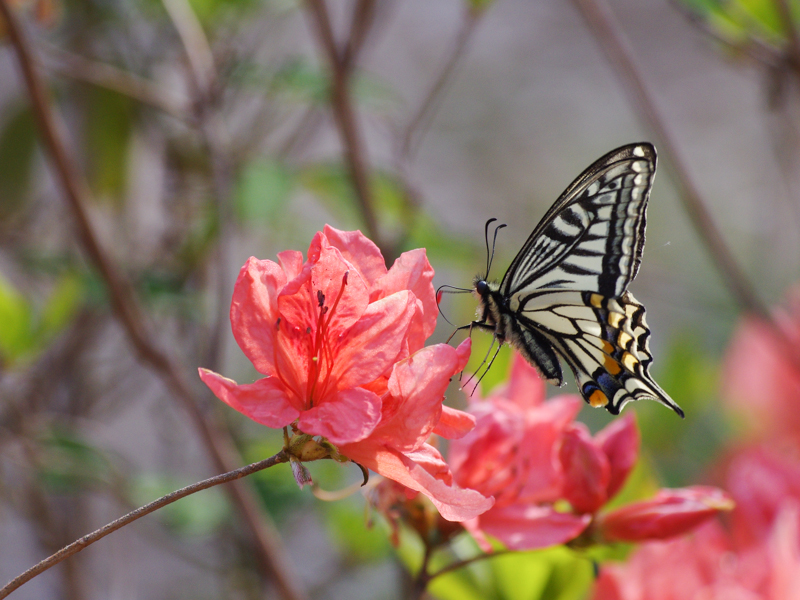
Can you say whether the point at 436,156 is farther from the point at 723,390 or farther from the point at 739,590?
the point at 739,590

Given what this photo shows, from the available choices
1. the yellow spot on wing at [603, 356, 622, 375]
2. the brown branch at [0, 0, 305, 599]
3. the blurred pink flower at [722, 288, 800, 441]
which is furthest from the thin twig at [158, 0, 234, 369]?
the blurred pink flower at [722, 288, 800, 441]

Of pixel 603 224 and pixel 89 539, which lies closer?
pixel 89 539

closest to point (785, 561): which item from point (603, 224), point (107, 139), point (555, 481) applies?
point (555, 481)

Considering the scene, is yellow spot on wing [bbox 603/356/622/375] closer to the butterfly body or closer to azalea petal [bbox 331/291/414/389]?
the butterfly body

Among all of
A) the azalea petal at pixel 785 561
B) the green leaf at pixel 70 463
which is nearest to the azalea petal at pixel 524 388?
the azalea petal at pixel 785 561

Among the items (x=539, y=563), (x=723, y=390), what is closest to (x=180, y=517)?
(x=539, y=563)

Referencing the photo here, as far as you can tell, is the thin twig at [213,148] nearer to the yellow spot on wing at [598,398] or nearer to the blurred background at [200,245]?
the blurred background at [200,245]

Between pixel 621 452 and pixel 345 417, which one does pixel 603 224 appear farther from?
pixel 345 417
